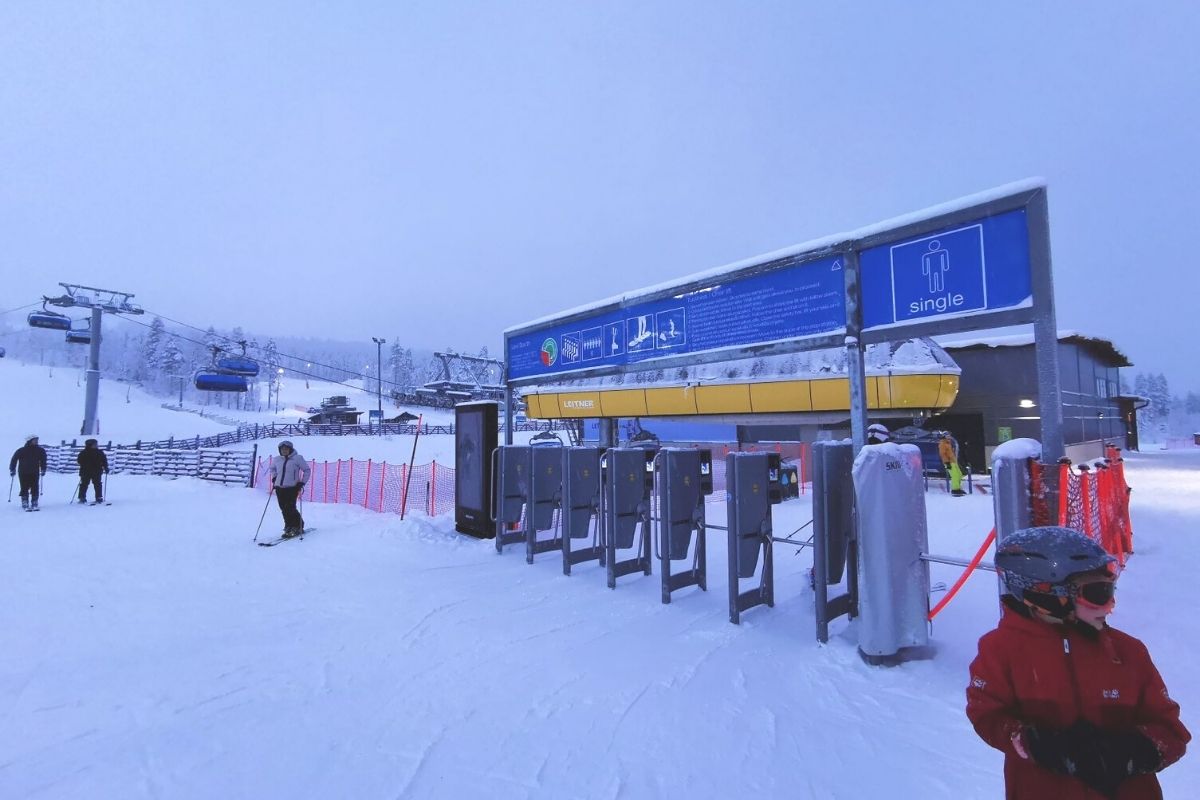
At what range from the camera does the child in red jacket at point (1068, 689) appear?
1544mm

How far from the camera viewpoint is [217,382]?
91.2 ft

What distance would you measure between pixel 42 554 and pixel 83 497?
7.04 m

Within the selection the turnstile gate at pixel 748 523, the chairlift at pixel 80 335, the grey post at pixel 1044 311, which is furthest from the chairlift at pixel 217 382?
the grey post at pixel 1044 311

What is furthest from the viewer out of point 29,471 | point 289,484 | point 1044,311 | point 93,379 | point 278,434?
point 278,434

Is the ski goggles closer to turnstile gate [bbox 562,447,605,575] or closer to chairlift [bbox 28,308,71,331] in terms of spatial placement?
turnstile gate [bbox 562,447,605,575]

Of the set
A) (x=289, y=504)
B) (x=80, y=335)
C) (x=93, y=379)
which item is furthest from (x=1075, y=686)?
(x=80, y=335)

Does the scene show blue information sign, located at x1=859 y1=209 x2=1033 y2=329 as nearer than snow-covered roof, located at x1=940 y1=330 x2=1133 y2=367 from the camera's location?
Yes

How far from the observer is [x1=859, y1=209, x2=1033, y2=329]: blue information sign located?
4391 millimetres

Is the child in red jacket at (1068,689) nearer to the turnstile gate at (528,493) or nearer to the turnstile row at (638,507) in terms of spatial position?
the turnstile row at (638,507)

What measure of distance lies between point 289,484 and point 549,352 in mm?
4750

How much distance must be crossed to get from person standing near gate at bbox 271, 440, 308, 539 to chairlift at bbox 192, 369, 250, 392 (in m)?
20.8

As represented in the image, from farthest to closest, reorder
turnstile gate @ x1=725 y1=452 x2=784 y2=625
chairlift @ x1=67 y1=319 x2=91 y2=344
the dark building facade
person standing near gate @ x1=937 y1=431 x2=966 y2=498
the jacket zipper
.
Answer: chairlift @ x1=67 y1=319 x2=91 y2=344
the dark building facade
person standing near gate @ x1=937 y1=431 x2=966 y2=498
turnstile gate @ x1=725 y1=452 x2=784 y2=625
the jacket zipper

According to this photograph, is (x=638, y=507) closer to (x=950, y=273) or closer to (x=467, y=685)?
(x=467, y=685)

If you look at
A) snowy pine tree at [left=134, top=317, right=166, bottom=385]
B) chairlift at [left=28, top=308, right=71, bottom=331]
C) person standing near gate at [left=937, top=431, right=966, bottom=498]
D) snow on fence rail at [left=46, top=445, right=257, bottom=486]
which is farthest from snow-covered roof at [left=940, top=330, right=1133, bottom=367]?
snowy pine tree at [left=134, top=317, right=166, bottom=385]
